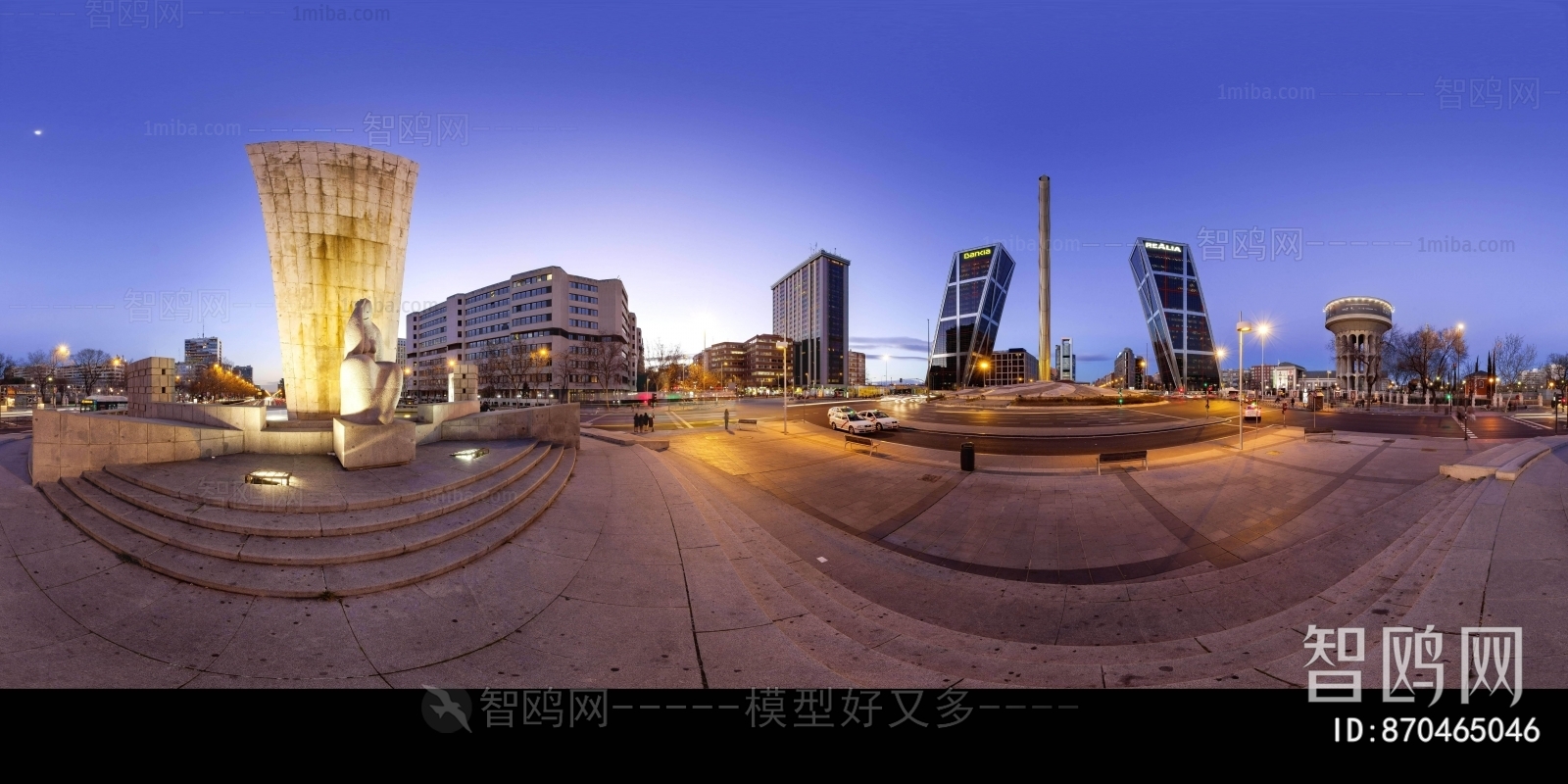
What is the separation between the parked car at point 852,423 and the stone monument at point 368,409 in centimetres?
1809

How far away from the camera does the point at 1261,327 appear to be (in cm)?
2798

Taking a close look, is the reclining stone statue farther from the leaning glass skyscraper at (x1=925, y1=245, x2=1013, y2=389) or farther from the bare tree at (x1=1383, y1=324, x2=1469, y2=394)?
the leaning glass skyscraper at (x1=925, y1=245, x2=1013, y2=389)

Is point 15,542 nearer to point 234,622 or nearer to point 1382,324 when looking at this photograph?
point 234,622

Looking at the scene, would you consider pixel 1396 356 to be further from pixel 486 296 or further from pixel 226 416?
pixel 486 296

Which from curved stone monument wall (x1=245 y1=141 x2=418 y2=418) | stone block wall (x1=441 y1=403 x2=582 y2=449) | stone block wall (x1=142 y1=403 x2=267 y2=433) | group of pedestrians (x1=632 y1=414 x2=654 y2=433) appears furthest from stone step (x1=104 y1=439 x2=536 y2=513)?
group of pedestrians (x1=632 y1=414 x2=654 y2=433)

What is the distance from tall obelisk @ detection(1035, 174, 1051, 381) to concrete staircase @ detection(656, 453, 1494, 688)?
66873 millimetres

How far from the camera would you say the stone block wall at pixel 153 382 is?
48.0 ft

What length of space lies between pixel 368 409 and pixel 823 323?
14602cm

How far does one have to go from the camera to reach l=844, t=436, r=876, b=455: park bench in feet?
62.4

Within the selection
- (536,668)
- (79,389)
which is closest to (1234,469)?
(536,668)

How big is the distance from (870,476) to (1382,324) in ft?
402

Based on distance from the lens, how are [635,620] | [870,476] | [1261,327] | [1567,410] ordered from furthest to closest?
[1567,410] → [1261,327] → [870,476] → [635,620]

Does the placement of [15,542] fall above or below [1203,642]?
above

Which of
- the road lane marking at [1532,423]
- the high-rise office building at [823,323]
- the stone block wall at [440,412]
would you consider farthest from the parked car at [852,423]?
the high-rise office building at [823,323]
